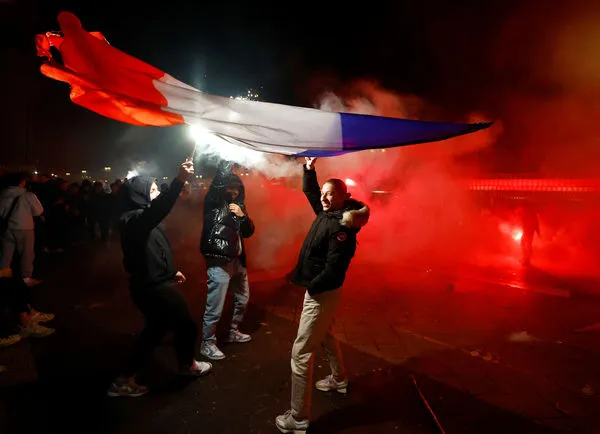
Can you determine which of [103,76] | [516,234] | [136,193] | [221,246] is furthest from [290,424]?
[516,234]

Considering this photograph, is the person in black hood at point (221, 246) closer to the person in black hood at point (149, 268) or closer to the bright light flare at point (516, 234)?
the person in black hood at point (149, 268)

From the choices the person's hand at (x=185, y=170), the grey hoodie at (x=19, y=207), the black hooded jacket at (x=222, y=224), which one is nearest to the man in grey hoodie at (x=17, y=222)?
the grey hoodie at (x=19, y=207)

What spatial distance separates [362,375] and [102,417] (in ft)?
8.44

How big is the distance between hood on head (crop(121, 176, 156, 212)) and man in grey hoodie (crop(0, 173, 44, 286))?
441cm

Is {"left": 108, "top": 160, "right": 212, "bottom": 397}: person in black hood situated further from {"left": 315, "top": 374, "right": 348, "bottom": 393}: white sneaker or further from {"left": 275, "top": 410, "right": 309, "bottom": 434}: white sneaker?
{"left": 315, "top": 374, "right": 348, "bottom": 393}: white sneaker

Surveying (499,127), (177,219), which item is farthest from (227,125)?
(177,219)

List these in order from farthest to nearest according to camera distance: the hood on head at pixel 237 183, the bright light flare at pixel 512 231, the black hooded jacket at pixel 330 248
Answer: the bright light flare at pixel 512 231 < the hood on head at pixel 237 183 < the black hooded jacket at pixel 330 248

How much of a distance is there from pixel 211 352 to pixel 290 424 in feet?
5.05

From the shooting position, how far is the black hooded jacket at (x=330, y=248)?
312cm

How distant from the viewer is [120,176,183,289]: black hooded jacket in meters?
3.43

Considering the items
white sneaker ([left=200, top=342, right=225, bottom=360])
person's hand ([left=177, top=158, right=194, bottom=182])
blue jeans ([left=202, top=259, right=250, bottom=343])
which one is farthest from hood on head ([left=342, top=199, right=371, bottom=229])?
white sneaker ([left=200, top=342, right=225, bottom=360])

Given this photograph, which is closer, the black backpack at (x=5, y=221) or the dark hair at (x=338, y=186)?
the dark hair at (x=338, y=186)

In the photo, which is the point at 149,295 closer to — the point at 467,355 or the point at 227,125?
the point at 227,125

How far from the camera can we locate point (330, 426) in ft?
11.0
